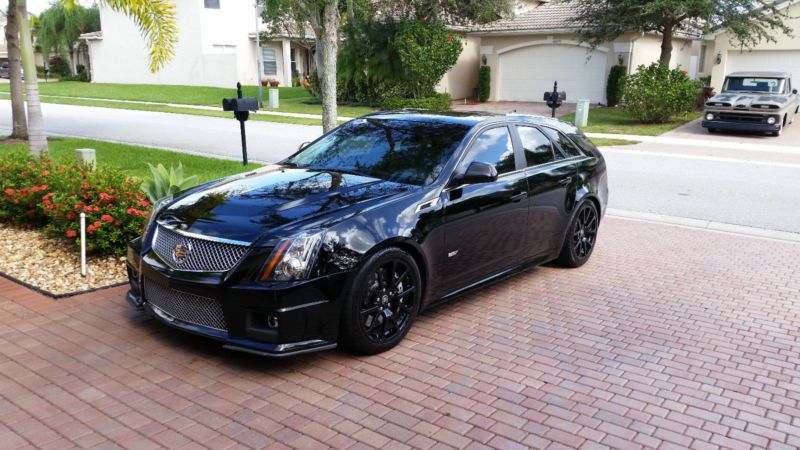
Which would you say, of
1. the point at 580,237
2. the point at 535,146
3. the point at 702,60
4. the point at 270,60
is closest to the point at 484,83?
the point at 702,60

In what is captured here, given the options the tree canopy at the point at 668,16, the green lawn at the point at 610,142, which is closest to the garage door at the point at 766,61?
the tree canopy at the point at 668,16

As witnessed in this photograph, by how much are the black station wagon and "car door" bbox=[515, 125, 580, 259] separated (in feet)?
0.06

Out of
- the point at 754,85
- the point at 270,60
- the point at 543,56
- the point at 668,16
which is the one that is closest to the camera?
the point at 754,85

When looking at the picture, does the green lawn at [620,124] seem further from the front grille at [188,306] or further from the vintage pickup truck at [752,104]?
the front grille at [188,306]

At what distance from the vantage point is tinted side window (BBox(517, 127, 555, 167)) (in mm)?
6035

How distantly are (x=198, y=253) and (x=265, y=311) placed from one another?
0.65m

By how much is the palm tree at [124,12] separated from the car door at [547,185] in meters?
5.77

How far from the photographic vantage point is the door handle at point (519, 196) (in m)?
5.67

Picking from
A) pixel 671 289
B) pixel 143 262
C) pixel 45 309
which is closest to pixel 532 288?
pixel 671 289

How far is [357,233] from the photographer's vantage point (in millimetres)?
4363

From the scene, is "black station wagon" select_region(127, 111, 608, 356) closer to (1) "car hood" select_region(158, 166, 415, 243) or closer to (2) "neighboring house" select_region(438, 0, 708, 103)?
(1) "car hood" select_region(158, 166, 415, 243)

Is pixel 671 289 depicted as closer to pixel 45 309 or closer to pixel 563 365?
pixel 563 365

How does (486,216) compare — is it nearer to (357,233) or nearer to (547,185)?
(547,185)

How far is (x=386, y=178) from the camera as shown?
5.16 m
